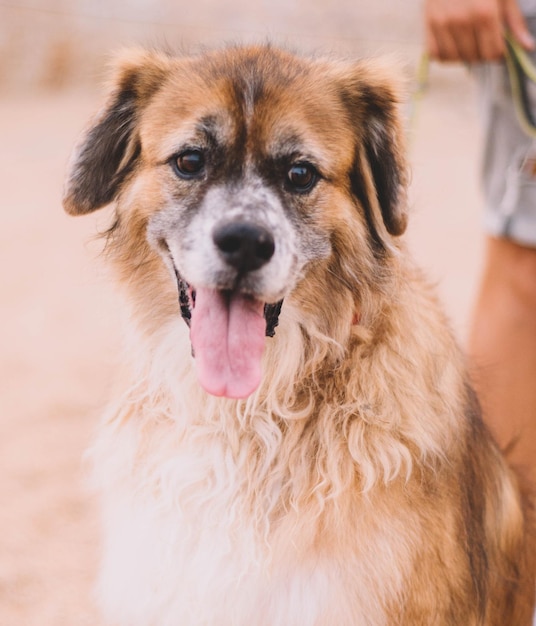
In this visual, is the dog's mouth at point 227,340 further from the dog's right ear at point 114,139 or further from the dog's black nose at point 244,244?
the dog's right ear at point 114,139

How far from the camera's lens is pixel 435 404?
278cm

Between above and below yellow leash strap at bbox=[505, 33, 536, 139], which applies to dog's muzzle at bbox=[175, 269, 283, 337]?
below

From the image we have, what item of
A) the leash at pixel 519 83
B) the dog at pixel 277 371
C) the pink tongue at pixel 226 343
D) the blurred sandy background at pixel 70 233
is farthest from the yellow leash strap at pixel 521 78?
the pink tongue at pixel 226 343

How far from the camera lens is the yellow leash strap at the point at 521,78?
10.5 ft

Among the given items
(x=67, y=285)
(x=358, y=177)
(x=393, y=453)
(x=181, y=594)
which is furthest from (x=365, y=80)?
(x=67, y=285)

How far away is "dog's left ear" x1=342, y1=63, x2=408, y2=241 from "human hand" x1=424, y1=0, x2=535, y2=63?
379 millimetres

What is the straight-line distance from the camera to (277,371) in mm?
2787

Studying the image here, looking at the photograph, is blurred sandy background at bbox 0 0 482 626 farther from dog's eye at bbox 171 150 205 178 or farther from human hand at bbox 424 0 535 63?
dog's eye at bbox 171 150 205 178

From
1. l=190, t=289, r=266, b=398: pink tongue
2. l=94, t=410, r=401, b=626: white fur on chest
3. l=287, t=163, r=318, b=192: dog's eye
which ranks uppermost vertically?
l=287, t=163, r=318, b=192: dog's eye

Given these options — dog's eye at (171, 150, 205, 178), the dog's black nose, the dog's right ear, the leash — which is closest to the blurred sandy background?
the leash

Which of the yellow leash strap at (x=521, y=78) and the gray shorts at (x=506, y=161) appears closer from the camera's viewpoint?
the yellow leash strap at (x=521, y=78)

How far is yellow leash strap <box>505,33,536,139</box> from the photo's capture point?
10.5 feet

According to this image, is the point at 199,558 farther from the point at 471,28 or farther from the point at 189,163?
the point at 471,28

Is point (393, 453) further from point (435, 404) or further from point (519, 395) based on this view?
point (519, 395)
